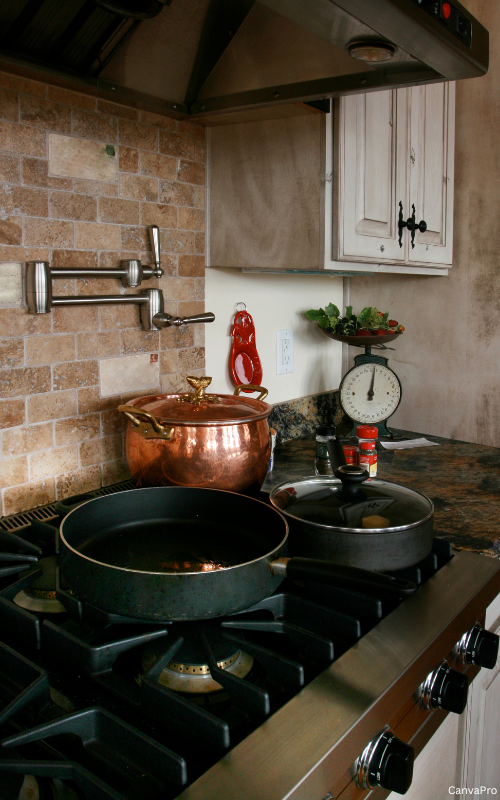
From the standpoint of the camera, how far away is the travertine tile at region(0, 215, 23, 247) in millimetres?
1142

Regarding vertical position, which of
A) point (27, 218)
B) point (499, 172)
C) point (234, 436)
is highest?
point (499, 172)

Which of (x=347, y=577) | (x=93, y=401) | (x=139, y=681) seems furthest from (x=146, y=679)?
(x=93, y=401)

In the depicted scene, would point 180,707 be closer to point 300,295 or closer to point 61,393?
point 61,393

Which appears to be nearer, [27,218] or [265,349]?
[27,218]

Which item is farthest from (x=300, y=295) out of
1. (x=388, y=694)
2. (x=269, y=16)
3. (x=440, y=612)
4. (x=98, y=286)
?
(x=388, y=694)

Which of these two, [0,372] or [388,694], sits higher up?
[0,372]

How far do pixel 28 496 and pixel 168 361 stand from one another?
0.47 metres

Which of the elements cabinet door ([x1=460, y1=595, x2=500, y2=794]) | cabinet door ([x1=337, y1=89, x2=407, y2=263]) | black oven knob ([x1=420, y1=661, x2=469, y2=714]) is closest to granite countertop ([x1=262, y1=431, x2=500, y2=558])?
cabinet door ([x1=460, y1=595, x2=500, y2=794])

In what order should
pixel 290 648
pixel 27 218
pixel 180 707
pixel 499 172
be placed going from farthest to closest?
pixel 499 172, pixel 27 218, pixel 290 648, pixel 180 707

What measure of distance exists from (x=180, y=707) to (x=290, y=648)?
21cm

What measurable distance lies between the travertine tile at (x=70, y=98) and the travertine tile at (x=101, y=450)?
70 centimetres

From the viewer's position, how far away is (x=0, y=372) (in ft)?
3.84

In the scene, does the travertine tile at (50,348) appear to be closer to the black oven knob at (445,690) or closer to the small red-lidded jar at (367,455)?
the small red-lidded jar at (367,455)

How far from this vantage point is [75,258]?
1.27m
